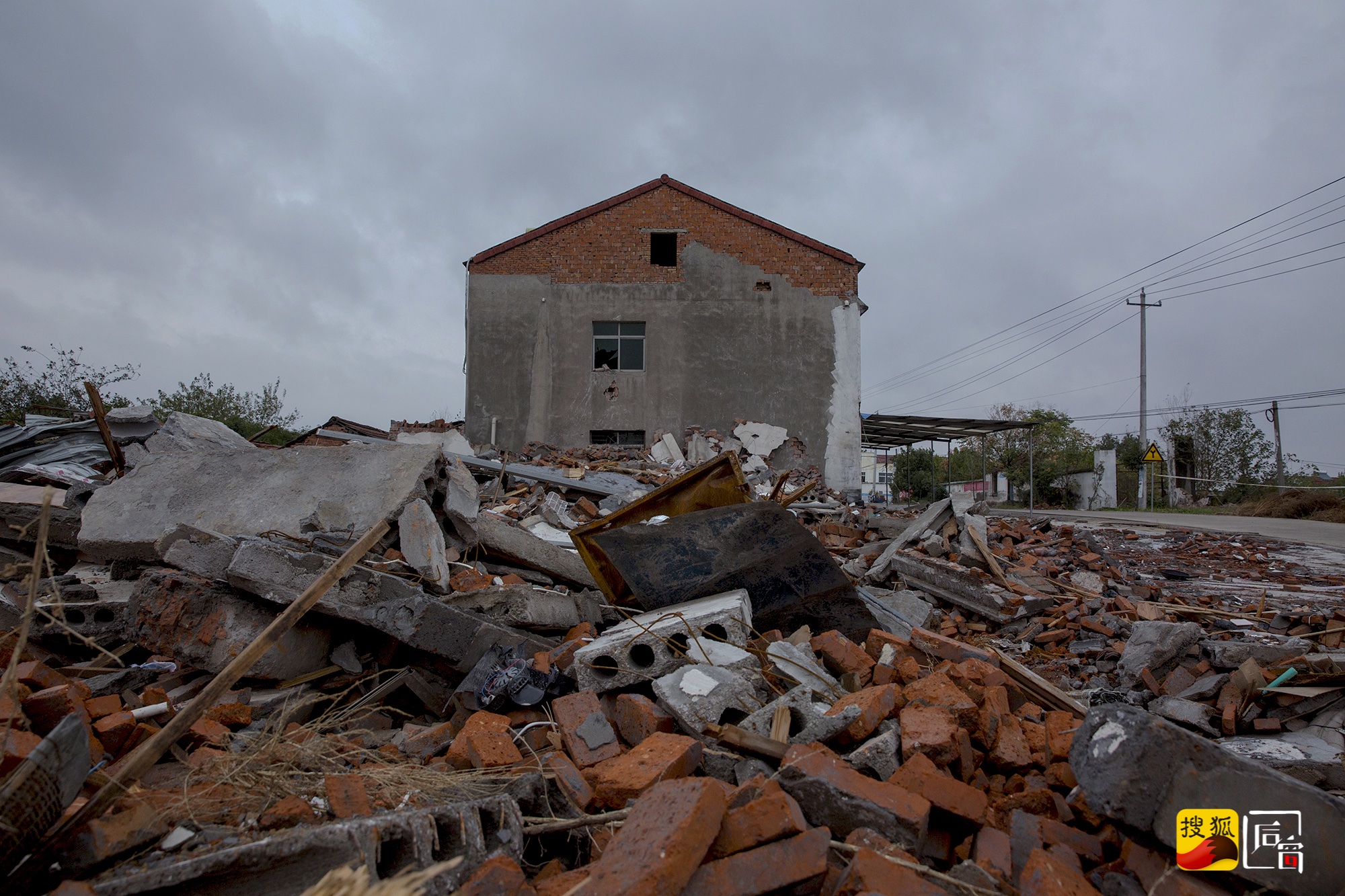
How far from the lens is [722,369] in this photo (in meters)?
16.0

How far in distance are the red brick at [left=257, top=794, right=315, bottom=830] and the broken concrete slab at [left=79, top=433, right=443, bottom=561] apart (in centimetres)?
302

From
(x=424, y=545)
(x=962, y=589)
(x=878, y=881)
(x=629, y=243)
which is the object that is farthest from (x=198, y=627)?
(x=629, y=243)

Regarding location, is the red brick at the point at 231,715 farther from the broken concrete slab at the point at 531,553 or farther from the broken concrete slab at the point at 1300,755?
the broken concrete slab at the point at 1300,755

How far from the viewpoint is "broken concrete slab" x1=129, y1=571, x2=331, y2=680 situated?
3.81 metres

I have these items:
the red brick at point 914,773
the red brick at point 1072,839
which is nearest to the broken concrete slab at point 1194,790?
the red brick at point 1072,839

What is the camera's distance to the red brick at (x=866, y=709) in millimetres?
2895

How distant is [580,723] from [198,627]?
234 centimetres

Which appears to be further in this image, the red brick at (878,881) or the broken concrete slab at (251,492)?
the broken concrete slab at (251,492)

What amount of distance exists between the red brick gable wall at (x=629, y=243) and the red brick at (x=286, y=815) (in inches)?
580

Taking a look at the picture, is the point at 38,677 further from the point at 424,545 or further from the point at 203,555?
the point at 424,545

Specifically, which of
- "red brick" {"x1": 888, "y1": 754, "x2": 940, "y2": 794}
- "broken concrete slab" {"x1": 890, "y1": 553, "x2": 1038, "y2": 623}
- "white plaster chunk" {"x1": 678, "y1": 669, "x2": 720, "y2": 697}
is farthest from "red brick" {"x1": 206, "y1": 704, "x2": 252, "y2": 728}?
"broken concrete slab" {"x1": 890, "y1": 553, "x2": 1038, "y2": 623}

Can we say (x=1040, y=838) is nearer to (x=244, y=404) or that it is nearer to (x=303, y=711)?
(x=303, y=711)

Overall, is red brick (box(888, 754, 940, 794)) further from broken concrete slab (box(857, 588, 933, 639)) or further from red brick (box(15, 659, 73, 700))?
red brick (box(15, 659, 73, 700))

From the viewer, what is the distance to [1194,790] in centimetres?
209
